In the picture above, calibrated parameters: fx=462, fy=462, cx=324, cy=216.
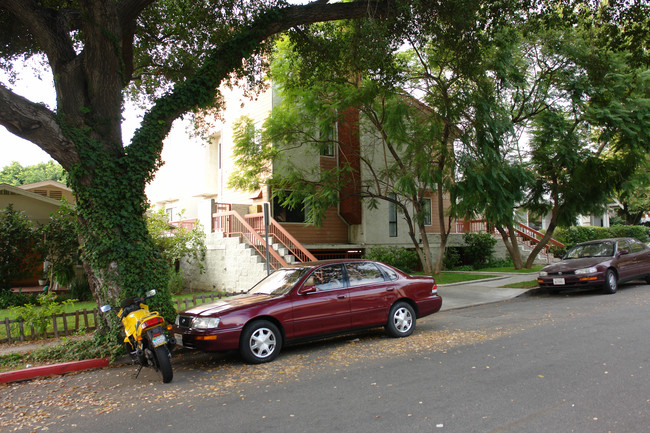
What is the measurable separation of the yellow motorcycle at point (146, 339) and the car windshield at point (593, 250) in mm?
12366

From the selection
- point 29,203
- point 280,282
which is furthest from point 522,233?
point 29,203

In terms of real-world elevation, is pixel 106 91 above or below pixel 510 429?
above

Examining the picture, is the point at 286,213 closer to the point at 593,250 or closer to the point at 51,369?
the point at 593,250

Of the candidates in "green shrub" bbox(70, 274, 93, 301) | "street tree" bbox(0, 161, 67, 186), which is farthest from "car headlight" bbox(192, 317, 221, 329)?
"street tree" bbox(0, 161, 67, 186)

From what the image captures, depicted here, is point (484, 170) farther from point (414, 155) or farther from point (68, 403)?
point (68, 403)

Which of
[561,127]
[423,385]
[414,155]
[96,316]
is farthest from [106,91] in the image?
[561,127]

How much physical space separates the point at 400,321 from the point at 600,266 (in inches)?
293

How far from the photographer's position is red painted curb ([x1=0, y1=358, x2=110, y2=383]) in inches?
269

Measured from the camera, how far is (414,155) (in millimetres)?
16328

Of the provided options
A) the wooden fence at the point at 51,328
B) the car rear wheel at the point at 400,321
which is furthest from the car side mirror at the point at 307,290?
the wooden fence at the point at 51,328

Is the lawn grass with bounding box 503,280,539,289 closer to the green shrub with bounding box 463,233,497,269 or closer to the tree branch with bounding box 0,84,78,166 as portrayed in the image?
the green shrub with bounding box 463,233,497,269

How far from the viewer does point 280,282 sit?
323 inches

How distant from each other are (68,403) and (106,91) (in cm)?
546

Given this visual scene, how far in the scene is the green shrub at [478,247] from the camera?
23891 millimetres
